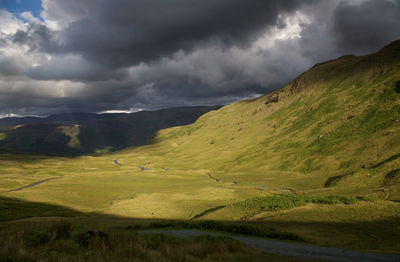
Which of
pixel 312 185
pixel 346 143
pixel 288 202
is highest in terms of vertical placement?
pixel 346 143

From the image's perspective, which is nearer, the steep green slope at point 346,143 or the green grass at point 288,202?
the green grass at point 288,202

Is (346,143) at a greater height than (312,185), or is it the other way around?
(346,143)

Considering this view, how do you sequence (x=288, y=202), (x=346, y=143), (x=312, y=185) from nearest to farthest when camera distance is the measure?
(x=288, y=202) < (x=312, y=185) < (x=346, y=143)

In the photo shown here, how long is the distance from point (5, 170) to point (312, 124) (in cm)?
21535

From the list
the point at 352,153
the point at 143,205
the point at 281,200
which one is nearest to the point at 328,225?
the point at 281,200

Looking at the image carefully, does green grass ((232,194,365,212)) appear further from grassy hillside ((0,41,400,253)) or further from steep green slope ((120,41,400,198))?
steep green slope ((120,41,400,198))

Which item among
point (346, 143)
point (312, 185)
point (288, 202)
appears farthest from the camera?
point (346, 143)

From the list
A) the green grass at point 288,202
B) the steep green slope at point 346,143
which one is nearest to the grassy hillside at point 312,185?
the green grass at point 288,202

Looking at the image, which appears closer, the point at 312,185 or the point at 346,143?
the point at 312,185

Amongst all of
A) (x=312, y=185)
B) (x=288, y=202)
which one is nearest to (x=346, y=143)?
(x=312, y=185)

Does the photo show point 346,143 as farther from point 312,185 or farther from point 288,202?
point 288,202

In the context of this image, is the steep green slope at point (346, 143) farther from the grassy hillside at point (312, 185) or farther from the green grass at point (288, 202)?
the green grass at point (288, 202)

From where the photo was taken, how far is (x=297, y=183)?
100125 mm

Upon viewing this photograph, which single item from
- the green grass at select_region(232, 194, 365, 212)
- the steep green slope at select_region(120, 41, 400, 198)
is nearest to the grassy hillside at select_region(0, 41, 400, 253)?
the green grass at select_region(232, 194, 365, 212)
